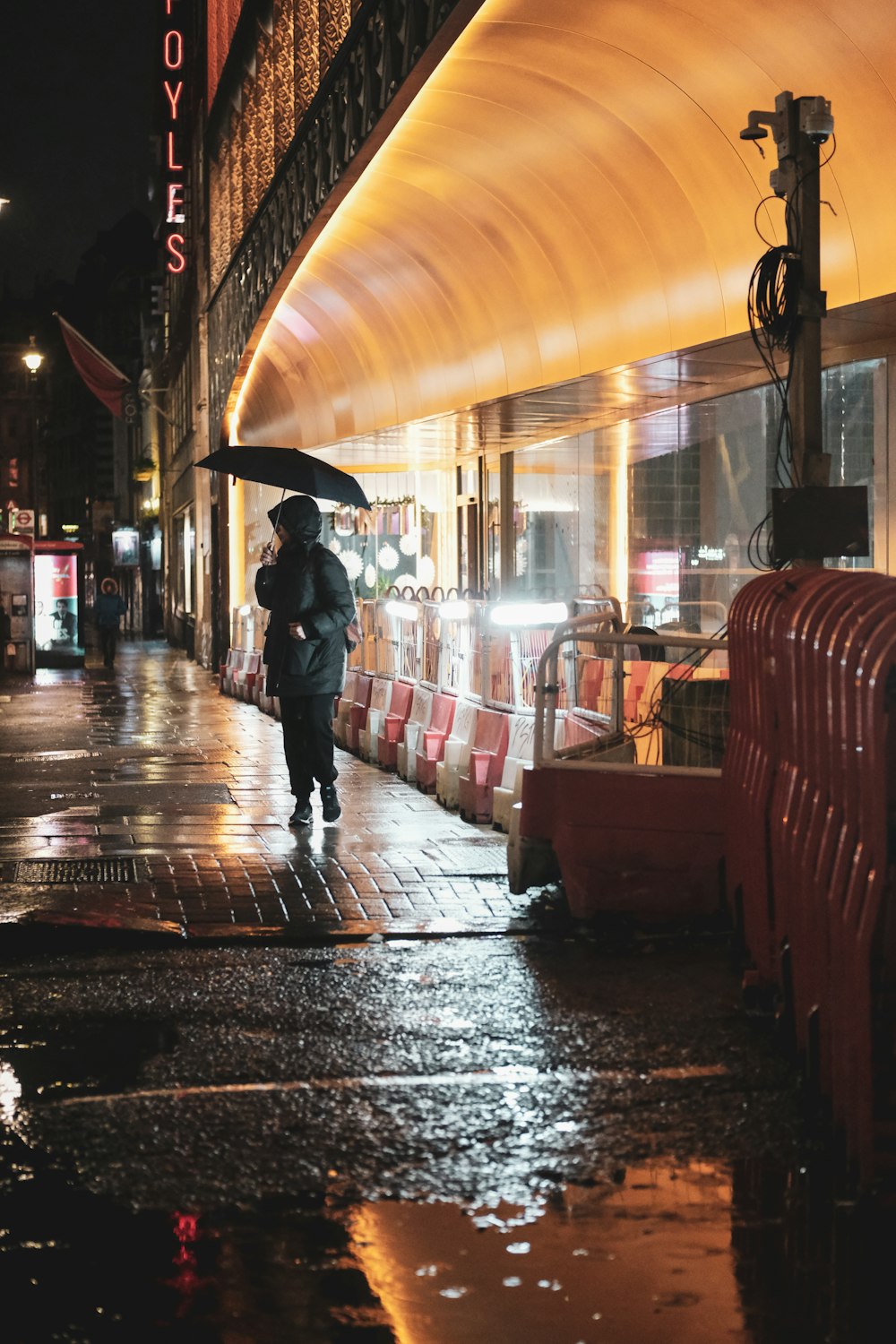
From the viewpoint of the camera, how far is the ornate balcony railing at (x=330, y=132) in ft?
41.8

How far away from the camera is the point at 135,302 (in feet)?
269

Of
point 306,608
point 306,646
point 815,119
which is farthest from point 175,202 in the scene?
point 815,119

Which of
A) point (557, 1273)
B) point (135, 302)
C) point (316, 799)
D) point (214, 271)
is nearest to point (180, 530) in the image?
point (214, 271)

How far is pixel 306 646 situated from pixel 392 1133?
616cm

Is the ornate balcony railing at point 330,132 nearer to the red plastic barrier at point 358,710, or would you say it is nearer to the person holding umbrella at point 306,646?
the person holding umbrella at point 306,646

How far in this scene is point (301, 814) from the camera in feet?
36.0

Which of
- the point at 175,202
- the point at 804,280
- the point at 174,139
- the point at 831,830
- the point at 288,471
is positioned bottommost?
the point at 831,830

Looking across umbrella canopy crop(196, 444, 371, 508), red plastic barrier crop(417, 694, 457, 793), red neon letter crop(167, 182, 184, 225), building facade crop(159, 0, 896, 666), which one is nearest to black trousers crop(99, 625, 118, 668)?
building facade crop(159, 0, 896, 666)

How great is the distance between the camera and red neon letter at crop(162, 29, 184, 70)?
41.4m

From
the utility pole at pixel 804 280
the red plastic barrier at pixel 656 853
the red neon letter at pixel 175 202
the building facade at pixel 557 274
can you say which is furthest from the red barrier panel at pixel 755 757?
the red neon letter at pixel 175 202

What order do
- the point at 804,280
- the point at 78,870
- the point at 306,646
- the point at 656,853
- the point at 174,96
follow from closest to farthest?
1. the point at 656,853
2. the point at 804,280
3. the point at 78,870
4. the point at 306,646
5. the point at 174,96

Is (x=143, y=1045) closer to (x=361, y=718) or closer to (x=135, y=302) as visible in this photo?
(x=361, y=718)

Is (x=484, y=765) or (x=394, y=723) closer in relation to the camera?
(x=484, y=765)

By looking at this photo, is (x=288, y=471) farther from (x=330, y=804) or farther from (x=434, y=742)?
(x=330, y=804)
